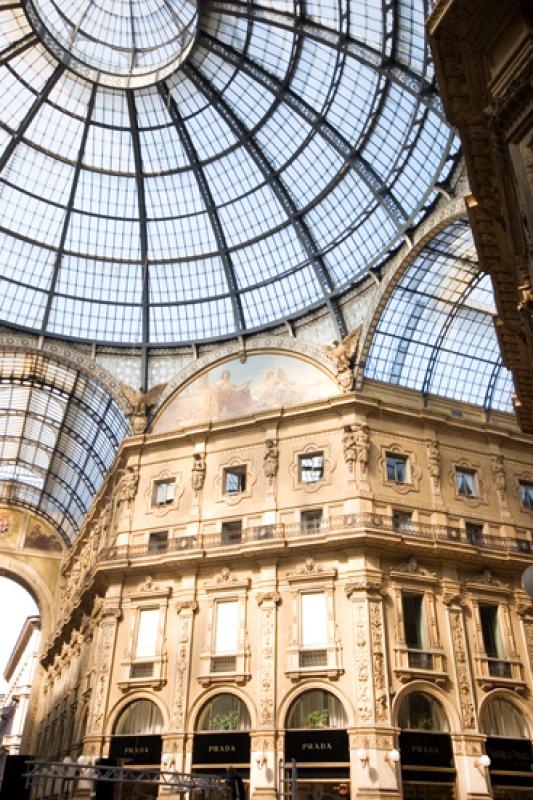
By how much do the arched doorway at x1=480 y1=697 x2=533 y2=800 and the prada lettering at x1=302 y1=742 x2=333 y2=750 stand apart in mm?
6671

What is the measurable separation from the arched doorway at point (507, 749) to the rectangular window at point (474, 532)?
22.7 ft

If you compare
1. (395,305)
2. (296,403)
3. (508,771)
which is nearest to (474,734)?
(508,771)

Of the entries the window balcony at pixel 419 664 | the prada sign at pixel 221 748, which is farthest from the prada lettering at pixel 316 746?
the window balcony at pixel 419 664

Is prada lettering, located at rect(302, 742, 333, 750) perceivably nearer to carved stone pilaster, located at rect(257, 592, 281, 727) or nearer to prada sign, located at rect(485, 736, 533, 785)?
carved stone pilaster, located at rect(257, 592, 281, 727)

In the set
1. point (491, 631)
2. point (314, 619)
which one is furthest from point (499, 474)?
point (314, 619)

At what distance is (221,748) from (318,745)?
4162mm

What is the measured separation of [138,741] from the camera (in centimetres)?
3025

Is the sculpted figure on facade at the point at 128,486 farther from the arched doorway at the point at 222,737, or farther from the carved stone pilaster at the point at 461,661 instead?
the carved stone pilaster at the point at 461,661

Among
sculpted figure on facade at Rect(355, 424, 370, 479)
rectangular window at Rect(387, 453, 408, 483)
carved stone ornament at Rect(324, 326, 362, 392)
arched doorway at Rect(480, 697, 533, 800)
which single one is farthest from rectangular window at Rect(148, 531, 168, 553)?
arched doorway at Rect(480, 697, 533, 800)

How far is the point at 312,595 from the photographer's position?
3108 cm

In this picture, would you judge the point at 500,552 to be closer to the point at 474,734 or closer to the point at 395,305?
the point at 474,734

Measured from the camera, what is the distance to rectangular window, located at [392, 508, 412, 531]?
106 feet

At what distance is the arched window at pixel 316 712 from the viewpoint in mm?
28438

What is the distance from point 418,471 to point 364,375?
5776 millimetres
